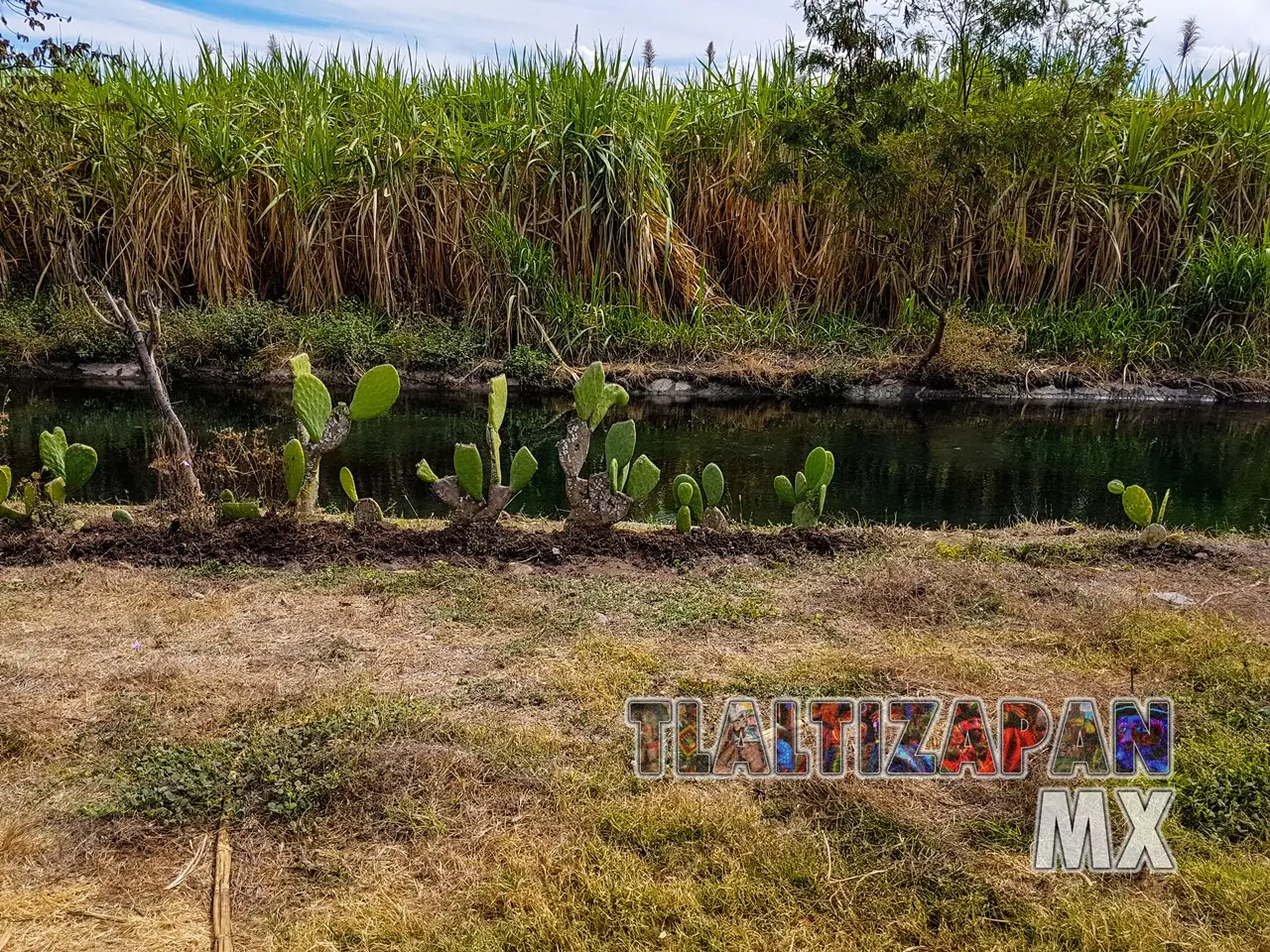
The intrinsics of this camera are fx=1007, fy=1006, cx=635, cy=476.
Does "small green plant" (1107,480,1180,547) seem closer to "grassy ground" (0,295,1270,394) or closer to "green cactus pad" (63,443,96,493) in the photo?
"green cactus pad" (63,443,96,493)

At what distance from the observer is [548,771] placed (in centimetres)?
233

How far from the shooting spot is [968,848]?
6.75 ft

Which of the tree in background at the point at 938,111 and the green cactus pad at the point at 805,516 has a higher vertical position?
the tree in background at the point at 938,111

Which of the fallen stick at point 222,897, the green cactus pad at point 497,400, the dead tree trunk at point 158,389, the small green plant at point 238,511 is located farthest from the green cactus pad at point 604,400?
the fallen stick at point 222,897

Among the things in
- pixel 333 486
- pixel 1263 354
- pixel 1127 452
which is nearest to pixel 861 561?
pixel 333 486

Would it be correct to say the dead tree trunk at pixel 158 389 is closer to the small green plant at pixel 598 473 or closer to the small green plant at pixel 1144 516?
the small green plant at pixel 598 473

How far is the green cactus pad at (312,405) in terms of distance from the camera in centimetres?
422

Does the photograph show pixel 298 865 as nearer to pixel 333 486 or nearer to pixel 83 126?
pixel 333 486

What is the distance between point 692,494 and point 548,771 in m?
2.21

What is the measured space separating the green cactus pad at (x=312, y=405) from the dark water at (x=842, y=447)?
866mm

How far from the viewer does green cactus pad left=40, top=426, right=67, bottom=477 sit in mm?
4387

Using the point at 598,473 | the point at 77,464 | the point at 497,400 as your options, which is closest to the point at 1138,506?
the point at 598,473

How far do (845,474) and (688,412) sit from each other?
2319mm

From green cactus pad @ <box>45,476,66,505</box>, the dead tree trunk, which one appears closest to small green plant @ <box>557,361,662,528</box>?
the dead tree trunk
